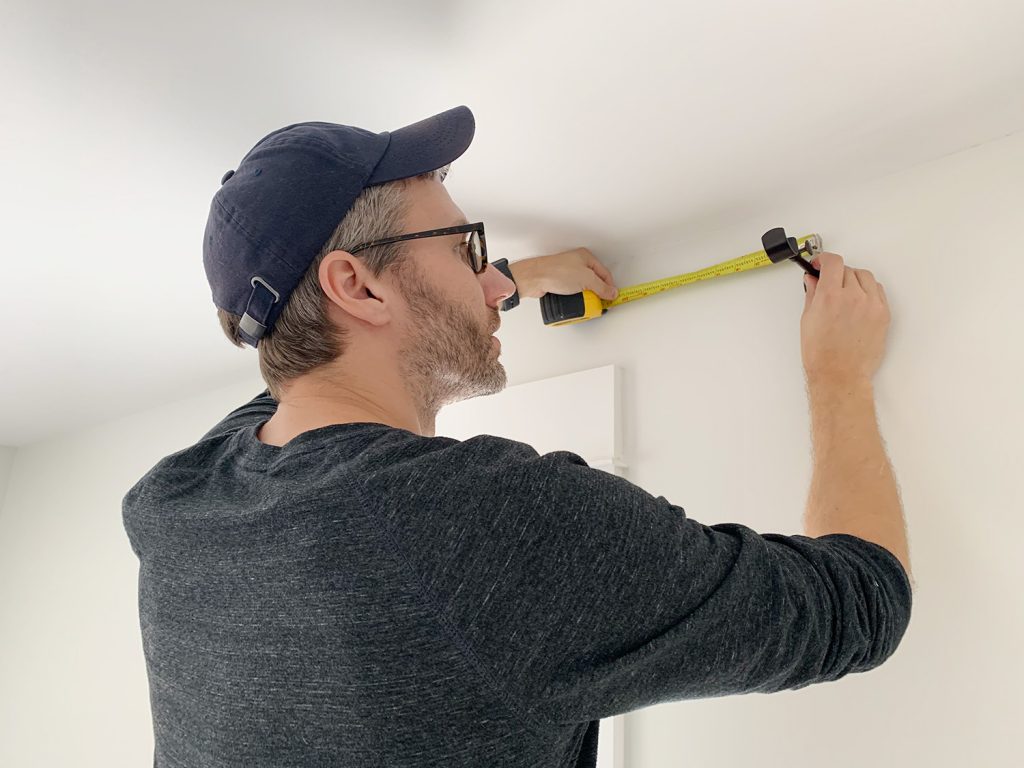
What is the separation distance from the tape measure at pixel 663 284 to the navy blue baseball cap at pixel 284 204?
604 millimetres

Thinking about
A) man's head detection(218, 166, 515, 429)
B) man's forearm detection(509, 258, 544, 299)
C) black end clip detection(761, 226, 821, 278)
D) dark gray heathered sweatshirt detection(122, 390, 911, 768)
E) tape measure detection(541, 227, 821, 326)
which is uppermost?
man's forearm detection(509, 258, 544, 299)

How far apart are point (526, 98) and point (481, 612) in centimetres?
88

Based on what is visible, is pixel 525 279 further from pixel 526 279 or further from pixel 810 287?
pixel 810 287

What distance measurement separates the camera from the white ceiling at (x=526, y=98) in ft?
3.59

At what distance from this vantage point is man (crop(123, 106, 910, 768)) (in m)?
0.68

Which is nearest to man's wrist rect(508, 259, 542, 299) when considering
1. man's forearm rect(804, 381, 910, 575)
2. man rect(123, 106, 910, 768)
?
man's forearm rect(804, 381, 910, 575)

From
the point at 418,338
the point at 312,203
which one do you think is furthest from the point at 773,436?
the point at 312,203

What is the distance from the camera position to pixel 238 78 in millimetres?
1231

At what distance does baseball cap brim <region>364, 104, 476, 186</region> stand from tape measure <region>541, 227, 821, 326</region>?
0.52 metres

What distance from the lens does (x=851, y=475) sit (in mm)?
1011

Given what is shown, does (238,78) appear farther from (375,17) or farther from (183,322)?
(183,322)

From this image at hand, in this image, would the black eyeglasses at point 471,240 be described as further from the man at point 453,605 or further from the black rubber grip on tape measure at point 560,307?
the black rubber grip on tape measure at point 560,307

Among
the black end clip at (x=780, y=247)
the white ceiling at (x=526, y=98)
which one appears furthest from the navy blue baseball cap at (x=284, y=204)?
the black end clip at (x=780, y=247)

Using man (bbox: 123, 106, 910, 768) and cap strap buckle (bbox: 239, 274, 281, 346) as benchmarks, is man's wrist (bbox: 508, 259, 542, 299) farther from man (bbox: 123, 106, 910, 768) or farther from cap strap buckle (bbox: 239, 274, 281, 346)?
man (bbox: 123, 106, 910, 768)
